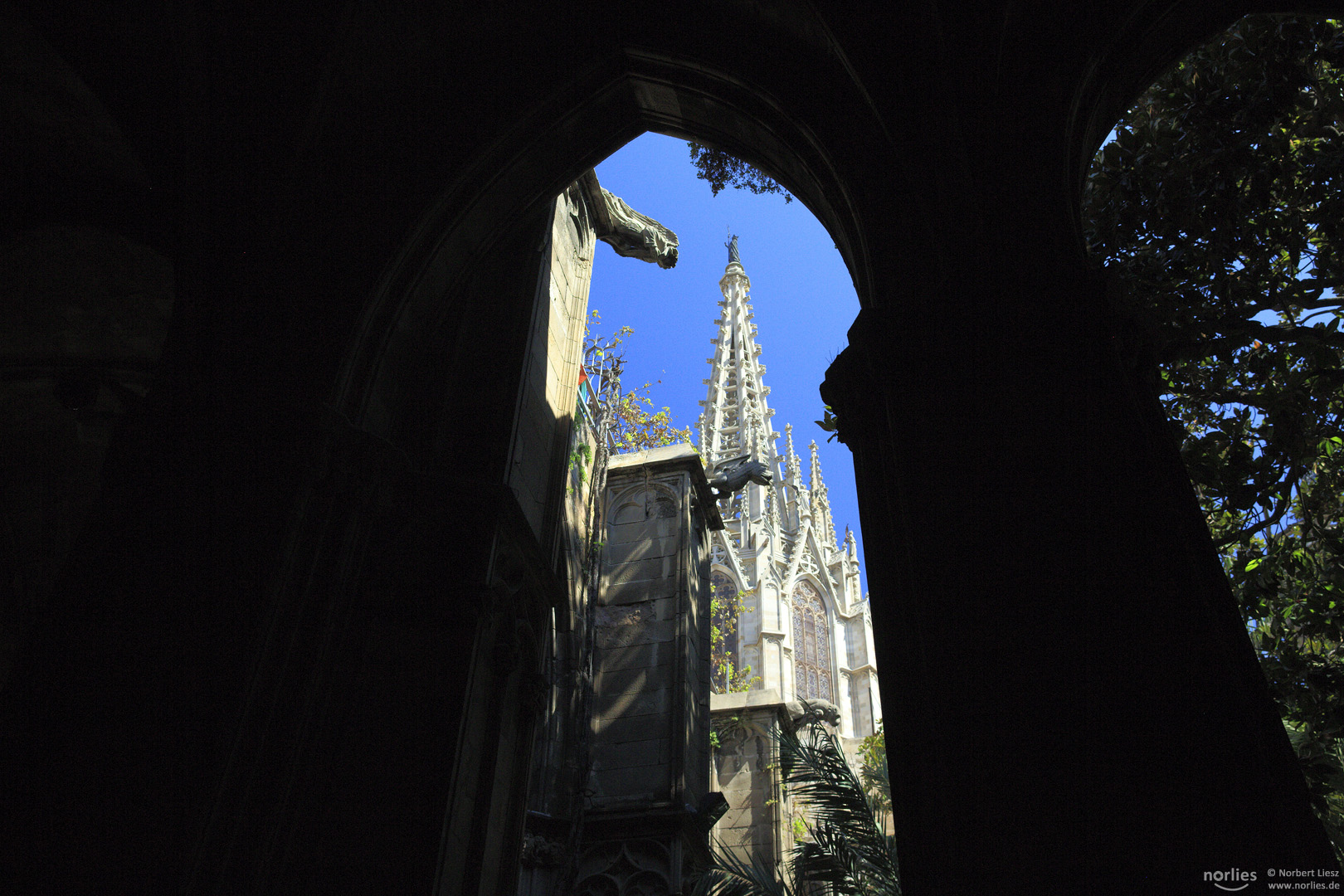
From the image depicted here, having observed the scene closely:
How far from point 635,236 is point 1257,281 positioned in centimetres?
461

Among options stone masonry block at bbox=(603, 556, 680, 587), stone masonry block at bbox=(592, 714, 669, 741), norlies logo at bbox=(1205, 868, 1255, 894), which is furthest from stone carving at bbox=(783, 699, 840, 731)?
norlies logo at bbox=(1205, 868, 1255, 894)

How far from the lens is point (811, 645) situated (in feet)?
147

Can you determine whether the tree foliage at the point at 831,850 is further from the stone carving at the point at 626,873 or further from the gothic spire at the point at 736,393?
the gothic spire at the point at 736,393

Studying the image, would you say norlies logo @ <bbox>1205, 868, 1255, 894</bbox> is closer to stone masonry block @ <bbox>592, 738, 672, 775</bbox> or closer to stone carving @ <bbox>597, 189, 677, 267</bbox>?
stone carving @ <bbox>597, 189, 677, 267</bbox>

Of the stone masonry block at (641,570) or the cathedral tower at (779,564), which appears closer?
the stone masonry block at (641,570)

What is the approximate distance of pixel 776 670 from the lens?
39812mm

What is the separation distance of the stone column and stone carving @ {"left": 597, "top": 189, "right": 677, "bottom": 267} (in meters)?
3.18

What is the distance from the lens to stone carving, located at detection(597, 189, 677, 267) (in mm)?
8406

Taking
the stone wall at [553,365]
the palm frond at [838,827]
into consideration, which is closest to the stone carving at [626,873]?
the palm frond at [838,827]

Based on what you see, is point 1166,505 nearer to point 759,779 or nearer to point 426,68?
point 426,68

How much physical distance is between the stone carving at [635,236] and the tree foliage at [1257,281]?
11.6 feet

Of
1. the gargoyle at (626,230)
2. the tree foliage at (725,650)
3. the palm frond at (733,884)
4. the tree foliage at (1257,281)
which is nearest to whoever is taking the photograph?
the tree foliage at (1257,281)

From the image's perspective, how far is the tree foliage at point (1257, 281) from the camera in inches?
221

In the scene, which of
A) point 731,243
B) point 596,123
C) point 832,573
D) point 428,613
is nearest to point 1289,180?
point 596,123
